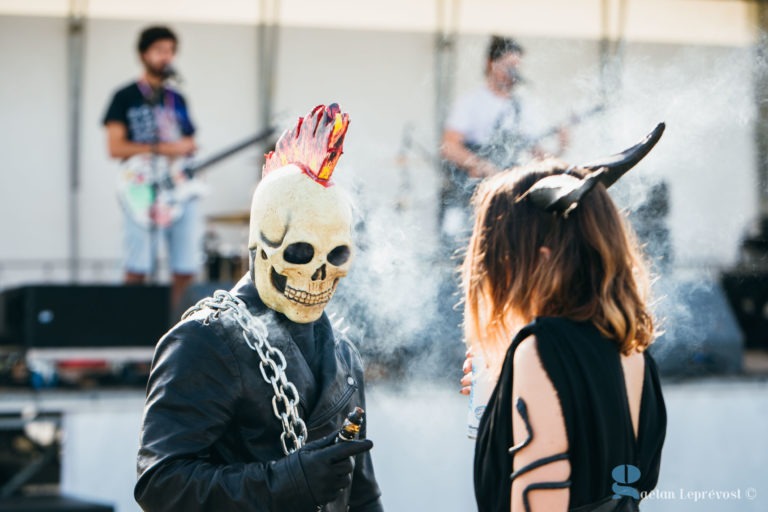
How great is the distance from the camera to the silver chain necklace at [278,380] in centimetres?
216

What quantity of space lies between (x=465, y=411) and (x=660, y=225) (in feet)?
3.83

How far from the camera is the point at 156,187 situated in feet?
21.7

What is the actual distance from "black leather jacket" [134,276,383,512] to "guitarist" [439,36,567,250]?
1.52 metres

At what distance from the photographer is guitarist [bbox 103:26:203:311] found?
6516mm

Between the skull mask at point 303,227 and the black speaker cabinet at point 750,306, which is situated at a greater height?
the skull mask at point 303,227

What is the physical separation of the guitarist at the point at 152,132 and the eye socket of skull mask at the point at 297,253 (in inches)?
170

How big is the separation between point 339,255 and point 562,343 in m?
0.56

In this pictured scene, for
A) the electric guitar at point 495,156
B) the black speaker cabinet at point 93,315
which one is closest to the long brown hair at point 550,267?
the electric guitar at point 495,156

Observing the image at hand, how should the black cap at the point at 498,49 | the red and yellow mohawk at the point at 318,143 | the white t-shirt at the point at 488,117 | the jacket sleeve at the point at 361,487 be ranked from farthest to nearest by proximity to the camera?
the black cap at the point at 498,49
the white t-shirt at the point at 488,117
the jacket sleeve at the point at 361,487
the red and yellow mohawk at the point at 318,143

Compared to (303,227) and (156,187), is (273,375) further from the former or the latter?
(156,187)

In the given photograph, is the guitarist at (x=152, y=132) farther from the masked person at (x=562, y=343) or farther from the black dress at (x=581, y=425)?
the black dress at (x=581, y=425)

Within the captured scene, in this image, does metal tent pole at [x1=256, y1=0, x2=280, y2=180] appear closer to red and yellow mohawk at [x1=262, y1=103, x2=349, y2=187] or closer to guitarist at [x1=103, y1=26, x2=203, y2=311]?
guitarist at [x1=103, y1=26, x2=203, y2=311]

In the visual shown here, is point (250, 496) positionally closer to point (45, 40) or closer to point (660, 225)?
point (660, 225)

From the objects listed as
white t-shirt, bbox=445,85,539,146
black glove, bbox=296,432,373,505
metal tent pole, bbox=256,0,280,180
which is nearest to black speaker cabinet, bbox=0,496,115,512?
white t-shirt, bbox=445,85,539,146
